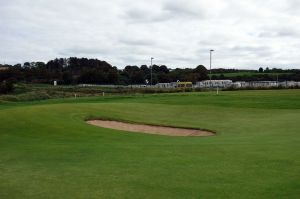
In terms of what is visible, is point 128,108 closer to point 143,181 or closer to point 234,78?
→ point 143,181

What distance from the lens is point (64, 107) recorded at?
3288cm

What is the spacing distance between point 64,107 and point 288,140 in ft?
63.1

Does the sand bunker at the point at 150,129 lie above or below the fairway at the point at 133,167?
below

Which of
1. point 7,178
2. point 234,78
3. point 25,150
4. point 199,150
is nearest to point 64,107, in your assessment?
point 25,150

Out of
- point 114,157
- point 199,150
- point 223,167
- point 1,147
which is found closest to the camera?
point 223,167

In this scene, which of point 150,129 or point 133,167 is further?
point 150,129

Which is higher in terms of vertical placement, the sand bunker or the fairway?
the fairway

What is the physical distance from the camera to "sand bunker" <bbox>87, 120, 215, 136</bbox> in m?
26.4

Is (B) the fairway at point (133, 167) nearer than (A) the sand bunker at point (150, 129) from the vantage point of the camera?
Yes

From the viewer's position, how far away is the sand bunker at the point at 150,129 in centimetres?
2644

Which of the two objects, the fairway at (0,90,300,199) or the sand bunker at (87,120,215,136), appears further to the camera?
the sand bunker at (87,120,215,136)

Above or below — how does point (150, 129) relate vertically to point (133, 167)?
below

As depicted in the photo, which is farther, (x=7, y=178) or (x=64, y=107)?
(x=64, y=107)

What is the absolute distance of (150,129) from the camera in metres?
28.1
